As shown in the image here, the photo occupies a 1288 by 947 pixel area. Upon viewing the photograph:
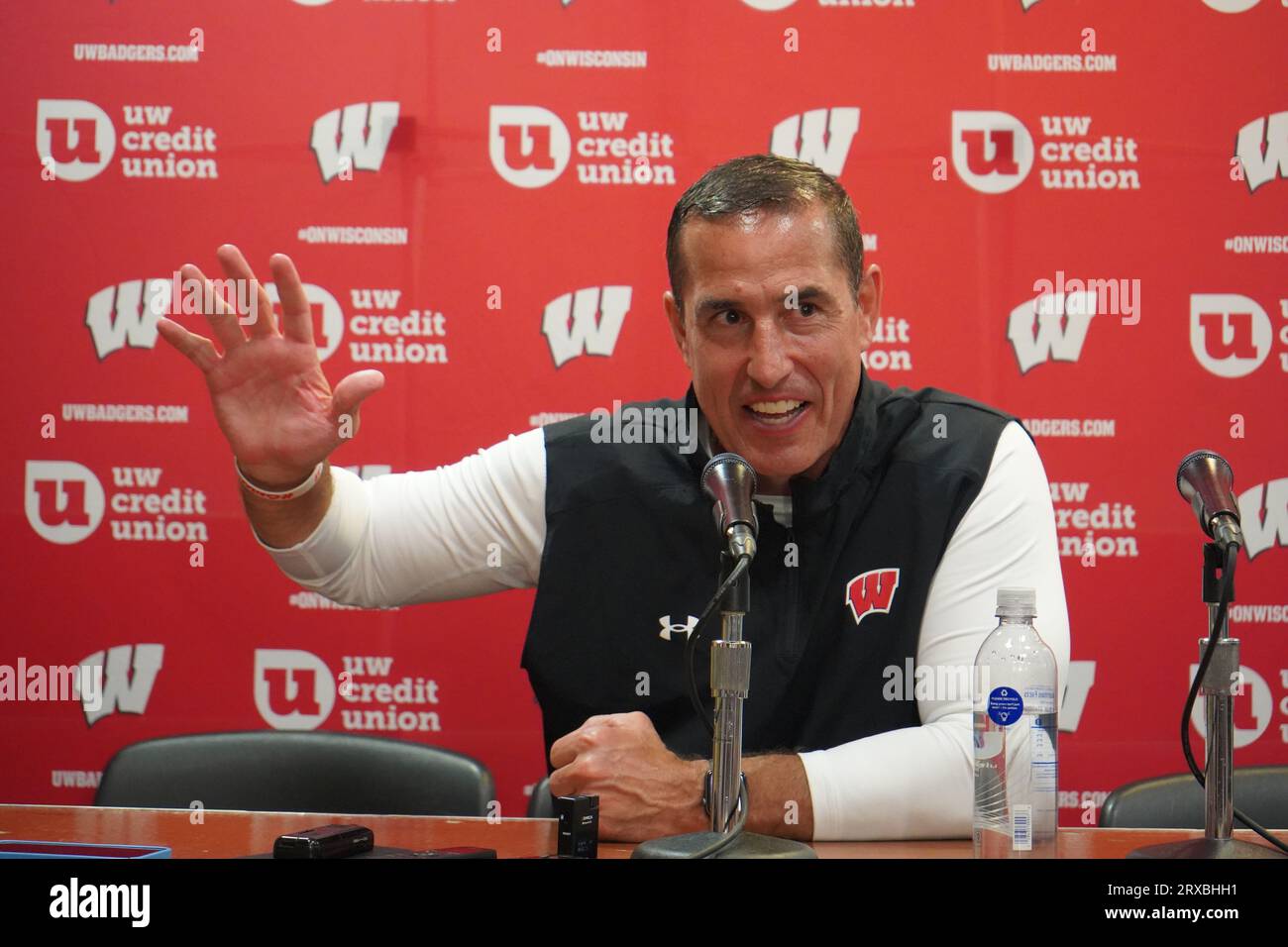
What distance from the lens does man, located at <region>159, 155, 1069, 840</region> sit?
1.99 meters

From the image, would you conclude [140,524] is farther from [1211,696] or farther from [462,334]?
[1211,696]

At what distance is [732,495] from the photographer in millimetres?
1384

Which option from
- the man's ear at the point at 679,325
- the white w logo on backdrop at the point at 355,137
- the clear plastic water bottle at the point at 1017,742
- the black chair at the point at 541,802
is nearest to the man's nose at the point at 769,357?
the man's ear at the point at 679,325

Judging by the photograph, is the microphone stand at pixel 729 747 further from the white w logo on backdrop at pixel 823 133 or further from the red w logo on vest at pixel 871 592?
the white w logo on backdrop at pixel 823 133


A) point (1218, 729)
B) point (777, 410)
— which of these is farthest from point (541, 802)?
point (1218, 729)

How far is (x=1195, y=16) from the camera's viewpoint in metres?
3.13

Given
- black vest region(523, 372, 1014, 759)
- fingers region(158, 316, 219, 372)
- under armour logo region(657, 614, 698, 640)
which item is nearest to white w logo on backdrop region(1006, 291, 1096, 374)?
black vest region(523, 372, 1014, 759)

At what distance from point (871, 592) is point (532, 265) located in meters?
1.51

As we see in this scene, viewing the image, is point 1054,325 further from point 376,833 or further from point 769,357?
point 376,833

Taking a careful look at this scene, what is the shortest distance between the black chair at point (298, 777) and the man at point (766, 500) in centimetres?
23

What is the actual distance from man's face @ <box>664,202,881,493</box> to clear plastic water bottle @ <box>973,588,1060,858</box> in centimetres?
55

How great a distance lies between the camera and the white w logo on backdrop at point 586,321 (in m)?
3.17

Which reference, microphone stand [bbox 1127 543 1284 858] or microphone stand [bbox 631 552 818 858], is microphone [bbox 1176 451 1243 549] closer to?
microphone stand [bbox 1127 543 1284 858]

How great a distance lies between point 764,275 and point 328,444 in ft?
2.46
